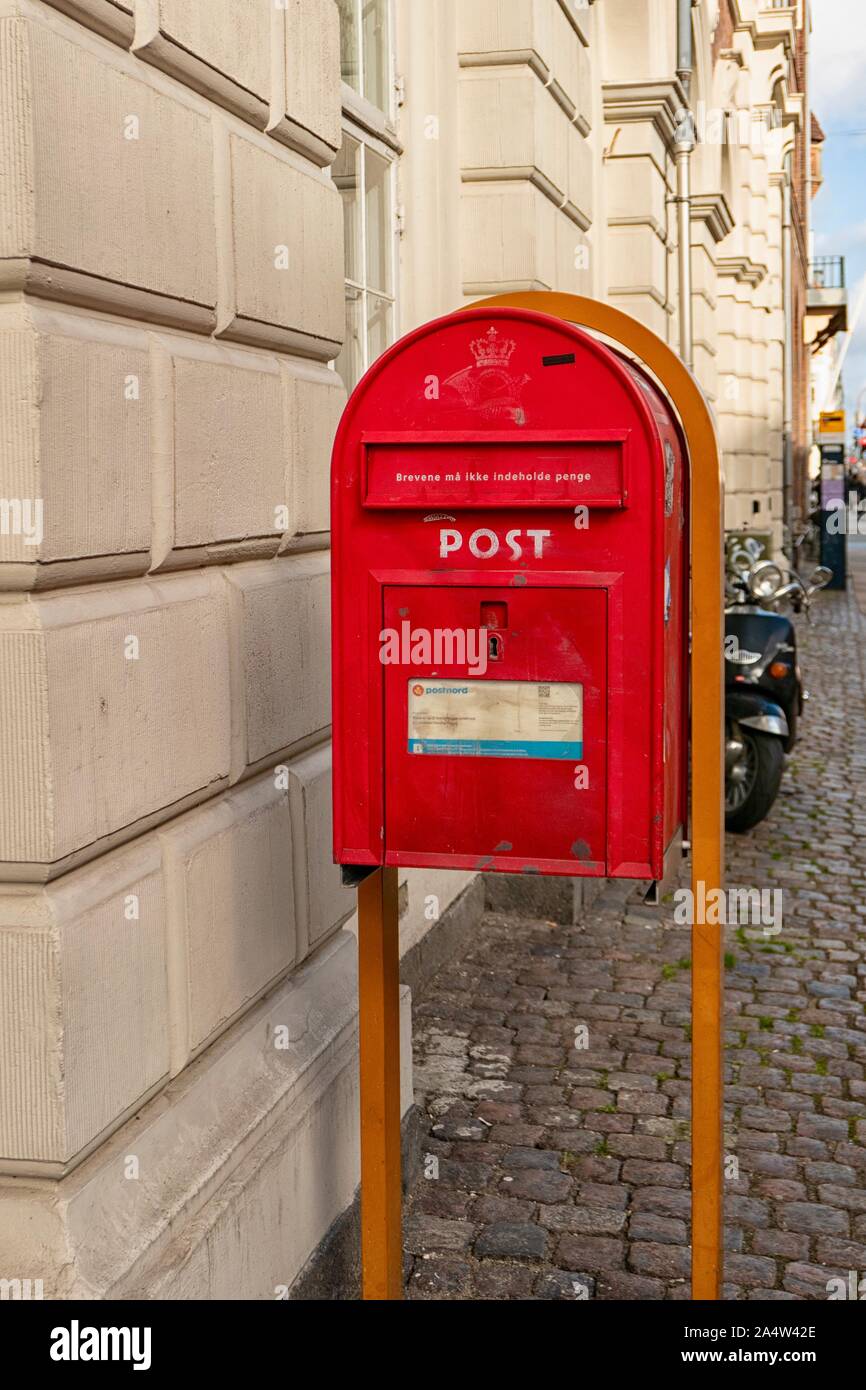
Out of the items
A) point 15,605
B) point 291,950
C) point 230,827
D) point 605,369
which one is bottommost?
point 291,950

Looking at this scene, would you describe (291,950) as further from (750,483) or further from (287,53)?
(750,483)

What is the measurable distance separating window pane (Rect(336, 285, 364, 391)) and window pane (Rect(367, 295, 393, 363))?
119mm

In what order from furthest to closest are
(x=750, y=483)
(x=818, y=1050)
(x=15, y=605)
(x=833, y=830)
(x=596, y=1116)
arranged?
(x=750, y=483), (x=833, y=830), (x=818, y=1050), (x=596, y=1116), (x=15, y=605)

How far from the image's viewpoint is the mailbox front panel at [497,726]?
262cm

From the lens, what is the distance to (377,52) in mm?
5535

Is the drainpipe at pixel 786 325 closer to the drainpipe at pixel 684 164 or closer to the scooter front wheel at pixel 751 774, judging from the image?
the drainpipe at pixel 684 164

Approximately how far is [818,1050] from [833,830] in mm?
3271

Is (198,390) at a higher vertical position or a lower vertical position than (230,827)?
higher

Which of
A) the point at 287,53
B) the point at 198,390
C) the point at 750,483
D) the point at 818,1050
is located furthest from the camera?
the point at 750,483

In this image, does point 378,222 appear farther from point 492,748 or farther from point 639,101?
point 639,101

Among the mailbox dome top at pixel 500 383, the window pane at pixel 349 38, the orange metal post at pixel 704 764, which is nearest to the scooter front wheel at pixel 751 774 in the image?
the window pane at pixel 349 38

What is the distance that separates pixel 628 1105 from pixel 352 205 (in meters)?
3.18

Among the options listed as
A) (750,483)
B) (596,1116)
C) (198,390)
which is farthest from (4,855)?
(750,483)

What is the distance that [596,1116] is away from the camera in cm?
446
